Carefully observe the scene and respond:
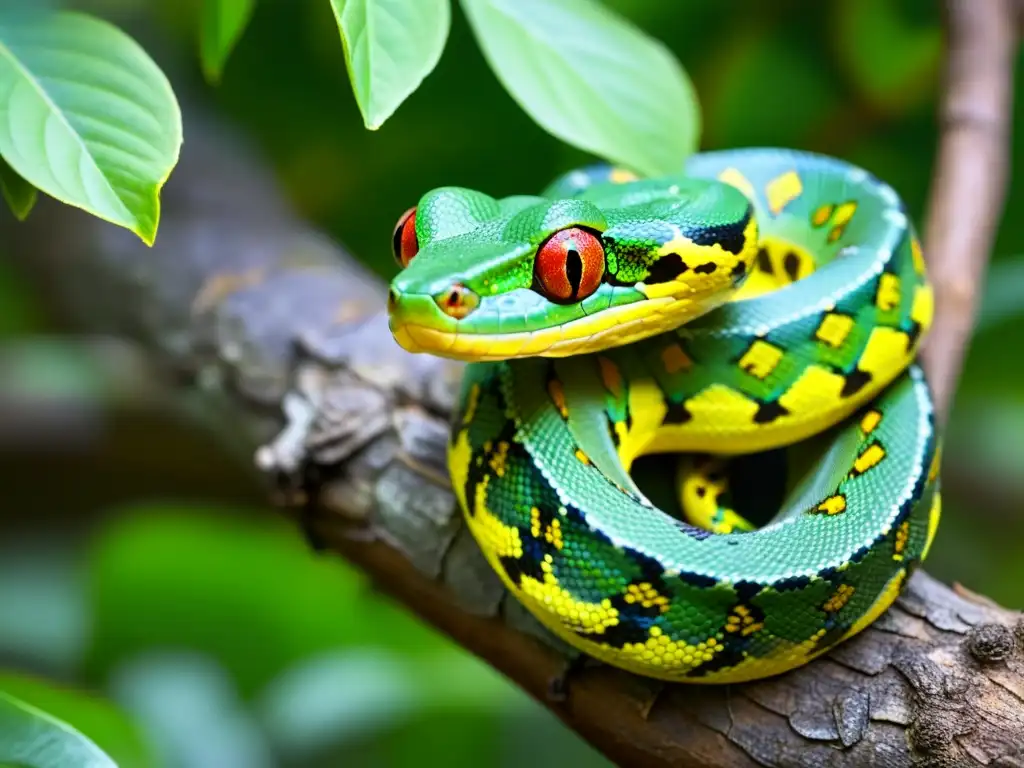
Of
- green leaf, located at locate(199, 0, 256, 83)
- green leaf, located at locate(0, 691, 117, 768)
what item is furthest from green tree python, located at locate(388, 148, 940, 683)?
green leaf, located at locate(0, 691, 117, 768)

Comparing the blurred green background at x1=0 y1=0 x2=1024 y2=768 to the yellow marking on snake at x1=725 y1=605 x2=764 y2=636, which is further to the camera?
the blurred green background at x1=0 y1=0 x2=1024 y2=768

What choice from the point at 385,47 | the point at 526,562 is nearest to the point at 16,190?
the point at 385,47

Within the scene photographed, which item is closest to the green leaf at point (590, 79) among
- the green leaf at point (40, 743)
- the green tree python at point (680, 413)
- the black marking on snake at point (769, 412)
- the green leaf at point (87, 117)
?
the green tree python at point (680, 413)

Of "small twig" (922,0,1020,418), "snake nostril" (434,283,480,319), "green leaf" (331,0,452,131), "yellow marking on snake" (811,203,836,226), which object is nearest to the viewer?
"green leaf" (331,0,452,131)

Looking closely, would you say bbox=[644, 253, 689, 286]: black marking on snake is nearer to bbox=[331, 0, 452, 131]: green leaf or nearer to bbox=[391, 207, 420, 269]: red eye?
bbox=[391, 207, 420, 269]: red eye

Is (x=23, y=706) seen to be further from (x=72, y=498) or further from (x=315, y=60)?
(x=72, y=498)

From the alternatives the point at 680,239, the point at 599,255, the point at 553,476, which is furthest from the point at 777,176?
the point at 553,476

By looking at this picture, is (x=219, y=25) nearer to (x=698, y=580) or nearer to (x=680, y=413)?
(x=680, y=413)
